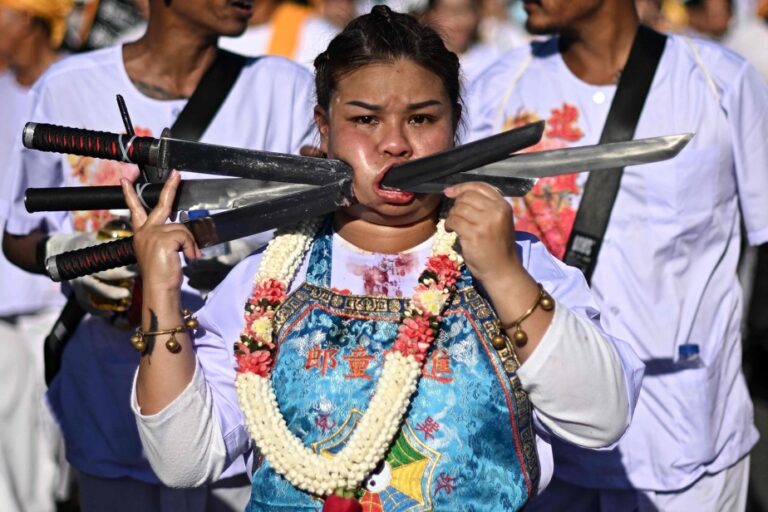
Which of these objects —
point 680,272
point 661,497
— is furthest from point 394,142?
point 661,497

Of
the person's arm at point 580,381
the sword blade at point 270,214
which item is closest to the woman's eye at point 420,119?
the sword blade at point 270,214

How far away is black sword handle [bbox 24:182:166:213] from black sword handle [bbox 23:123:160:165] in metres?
0.08

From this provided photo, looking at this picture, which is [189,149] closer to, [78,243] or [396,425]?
[396,425]

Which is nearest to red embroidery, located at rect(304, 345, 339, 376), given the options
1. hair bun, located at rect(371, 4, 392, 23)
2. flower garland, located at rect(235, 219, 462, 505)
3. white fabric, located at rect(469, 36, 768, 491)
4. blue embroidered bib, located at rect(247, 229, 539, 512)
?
blue embroidered bib, located at rect(247, 229, 539, 512)

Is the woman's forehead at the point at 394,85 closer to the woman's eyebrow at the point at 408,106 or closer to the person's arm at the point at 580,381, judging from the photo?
the woman's eyebrow at the point at 408,106

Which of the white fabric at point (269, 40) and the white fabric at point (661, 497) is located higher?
the white fabric at point (269, 40)

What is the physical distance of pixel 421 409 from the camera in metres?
3.11

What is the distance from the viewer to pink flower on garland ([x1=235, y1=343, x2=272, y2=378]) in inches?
125

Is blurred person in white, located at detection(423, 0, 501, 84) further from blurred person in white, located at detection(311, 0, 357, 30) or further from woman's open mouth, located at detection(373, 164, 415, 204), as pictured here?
woman's open mouth, located at detection(373, 164, 415, 204)

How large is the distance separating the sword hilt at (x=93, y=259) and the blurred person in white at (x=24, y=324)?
3.68ft

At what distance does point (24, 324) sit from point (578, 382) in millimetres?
4661

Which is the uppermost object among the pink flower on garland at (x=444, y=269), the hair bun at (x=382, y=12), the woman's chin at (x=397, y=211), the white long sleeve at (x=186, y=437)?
the hair bun at (x=382, y=12)

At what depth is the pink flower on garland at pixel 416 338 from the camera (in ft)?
10.1

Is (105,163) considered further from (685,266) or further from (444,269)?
(685,266)
